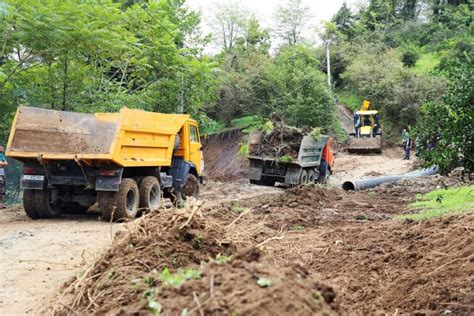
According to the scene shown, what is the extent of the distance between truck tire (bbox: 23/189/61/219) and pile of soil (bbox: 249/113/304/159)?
9.21m

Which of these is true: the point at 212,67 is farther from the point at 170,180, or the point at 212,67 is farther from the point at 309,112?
the point at 309,112

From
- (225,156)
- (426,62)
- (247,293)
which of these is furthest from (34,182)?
(426,62)

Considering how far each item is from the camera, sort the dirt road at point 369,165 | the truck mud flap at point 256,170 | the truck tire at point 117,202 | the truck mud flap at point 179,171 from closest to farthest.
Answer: the truck tire at point 117,202
the truck mud flap at point 179,171
the truck mud flap at point 256,170
the dirt road at point 369,165

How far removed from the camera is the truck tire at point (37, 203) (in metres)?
11.9

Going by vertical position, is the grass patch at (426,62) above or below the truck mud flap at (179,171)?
above

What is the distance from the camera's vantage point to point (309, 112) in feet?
110

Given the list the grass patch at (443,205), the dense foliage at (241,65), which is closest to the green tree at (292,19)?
the dense foliage at (241,65)

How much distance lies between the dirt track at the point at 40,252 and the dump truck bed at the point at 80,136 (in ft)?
4.79

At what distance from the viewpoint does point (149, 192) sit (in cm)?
1255

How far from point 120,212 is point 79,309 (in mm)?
6828

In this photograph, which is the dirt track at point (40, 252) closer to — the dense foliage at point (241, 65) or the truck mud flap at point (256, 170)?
the dense foliage at point (241, 65)

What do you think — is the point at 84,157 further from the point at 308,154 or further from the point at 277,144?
the point at 308,154

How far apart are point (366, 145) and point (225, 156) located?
8.74 m

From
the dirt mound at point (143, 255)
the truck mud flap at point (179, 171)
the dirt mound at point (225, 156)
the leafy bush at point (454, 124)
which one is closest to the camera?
the dirt mound at point (143, 255)
